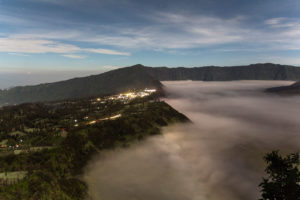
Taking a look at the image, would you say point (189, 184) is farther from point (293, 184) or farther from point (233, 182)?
point (293, 184)

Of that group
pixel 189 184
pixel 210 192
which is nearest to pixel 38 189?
pixel 189 184

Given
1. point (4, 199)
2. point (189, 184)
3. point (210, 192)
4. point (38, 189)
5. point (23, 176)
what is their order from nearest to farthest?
point (4, 199) < point (38, 189) < point (23, 176) < point (210, 192) < point (189, 184)

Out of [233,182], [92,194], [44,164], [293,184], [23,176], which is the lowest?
→ [233,182]

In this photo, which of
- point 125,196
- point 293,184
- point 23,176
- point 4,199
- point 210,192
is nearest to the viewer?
point 293,184

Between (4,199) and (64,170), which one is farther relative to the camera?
(64,170)

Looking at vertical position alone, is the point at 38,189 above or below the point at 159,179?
above

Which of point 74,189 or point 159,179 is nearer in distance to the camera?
point 74,189

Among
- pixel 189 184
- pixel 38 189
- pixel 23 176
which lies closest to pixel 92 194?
pixel 38 189

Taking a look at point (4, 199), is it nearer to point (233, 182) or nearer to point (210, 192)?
point (210, 192)

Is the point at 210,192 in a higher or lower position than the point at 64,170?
lower
